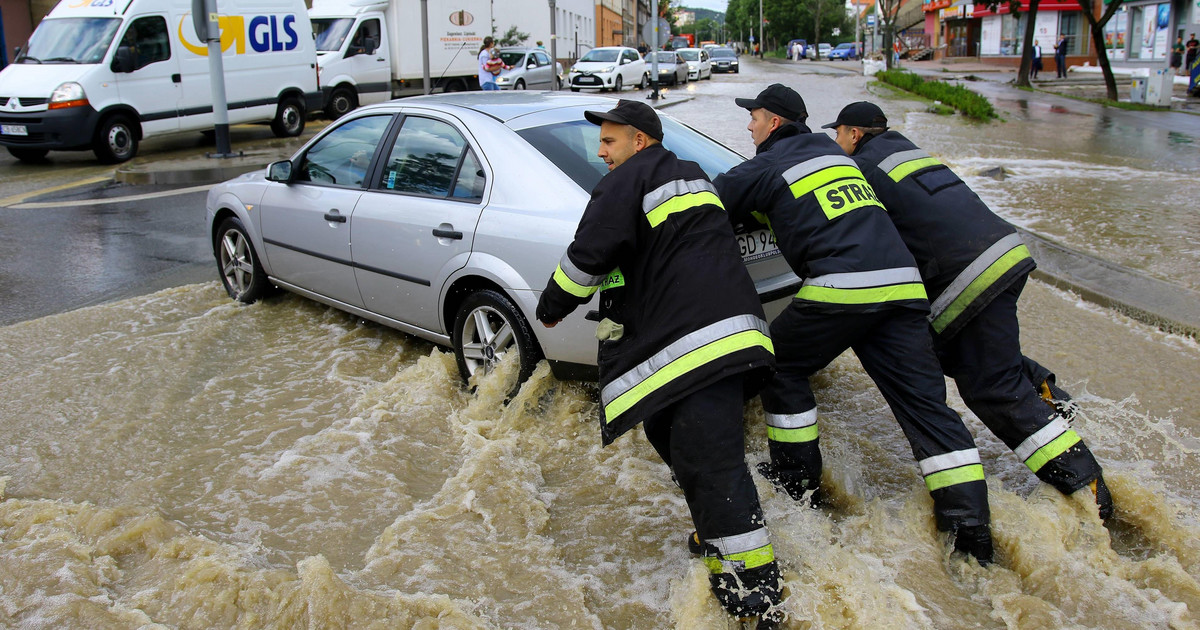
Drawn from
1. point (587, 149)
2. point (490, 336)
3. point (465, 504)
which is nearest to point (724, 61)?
point (587, 149)

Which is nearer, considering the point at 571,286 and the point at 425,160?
the point at 571,286

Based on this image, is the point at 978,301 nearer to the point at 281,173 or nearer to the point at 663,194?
the point at 663,194

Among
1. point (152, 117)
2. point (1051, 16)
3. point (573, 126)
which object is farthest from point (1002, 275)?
point (1051, 16)

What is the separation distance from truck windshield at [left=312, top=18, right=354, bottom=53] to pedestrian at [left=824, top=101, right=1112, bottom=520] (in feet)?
60.2

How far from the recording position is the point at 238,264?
253 inches

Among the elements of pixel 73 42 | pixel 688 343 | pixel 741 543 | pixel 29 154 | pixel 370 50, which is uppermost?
pixel 370 50

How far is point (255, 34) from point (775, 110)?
1442 cm

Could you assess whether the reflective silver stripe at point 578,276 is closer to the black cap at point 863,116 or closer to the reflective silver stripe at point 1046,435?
the black cap at point 863,116

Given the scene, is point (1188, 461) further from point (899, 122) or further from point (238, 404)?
point (899, 122)

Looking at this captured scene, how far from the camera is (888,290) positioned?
3.25m

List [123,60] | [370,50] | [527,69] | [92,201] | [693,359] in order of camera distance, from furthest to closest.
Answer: [527,69] < [370,50] < [123,60] < [92,201] < [693,359]

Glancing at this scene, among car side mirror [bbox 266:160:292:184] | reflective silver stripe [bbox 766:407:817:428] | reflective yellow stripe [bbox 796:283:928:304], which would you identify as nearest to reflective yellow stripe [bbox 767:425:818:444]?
reflective silver stripe [bbox 766:407:817:428]

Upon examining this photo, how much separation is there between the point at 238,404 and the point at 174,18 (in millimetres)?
11837

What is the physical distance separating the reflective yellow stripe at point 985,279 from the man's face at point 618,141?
56.2 inches
